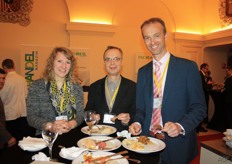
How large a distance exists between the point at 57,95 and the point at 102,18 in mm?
4591

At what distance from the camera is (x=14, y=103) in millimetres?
4195

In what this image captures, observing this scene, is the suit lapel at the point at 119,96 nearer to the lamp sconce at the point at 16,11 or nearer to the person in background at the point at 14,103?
the person in background at the point at 14,103

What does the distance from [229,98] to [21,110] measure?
4.60m

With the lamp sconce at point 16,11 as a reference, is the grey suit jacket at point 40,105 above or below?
below

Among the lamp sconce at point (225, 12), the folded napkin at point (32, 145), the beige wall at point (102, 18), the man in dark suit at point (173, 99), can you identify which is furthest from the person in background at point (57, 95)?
the lamp sconce at point (225, 12)

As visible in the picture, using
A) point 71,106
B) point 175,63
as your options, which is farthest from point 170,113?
point 71,106

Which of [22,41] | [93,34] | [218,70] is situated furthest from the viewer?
[218,70]

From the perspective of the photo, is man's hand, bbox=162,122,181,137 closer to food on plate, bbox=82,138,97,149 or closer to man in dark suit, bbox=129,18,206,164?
man in dark suit, bbox=129,18,206,164

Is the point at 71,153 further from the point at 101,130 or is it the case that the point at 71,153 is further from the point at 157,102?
the point at 157,102

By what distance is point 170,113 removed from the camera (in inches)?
70.9

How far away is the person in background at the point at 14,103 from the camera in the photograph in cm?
415

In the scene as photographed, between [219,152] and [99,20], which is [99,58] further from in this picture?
[219,152]

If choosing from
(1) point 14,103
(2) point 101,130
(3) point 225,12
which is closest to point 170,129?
(2) point 101,130

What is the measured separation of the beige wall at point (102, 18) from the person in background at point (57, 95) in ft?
12.8
